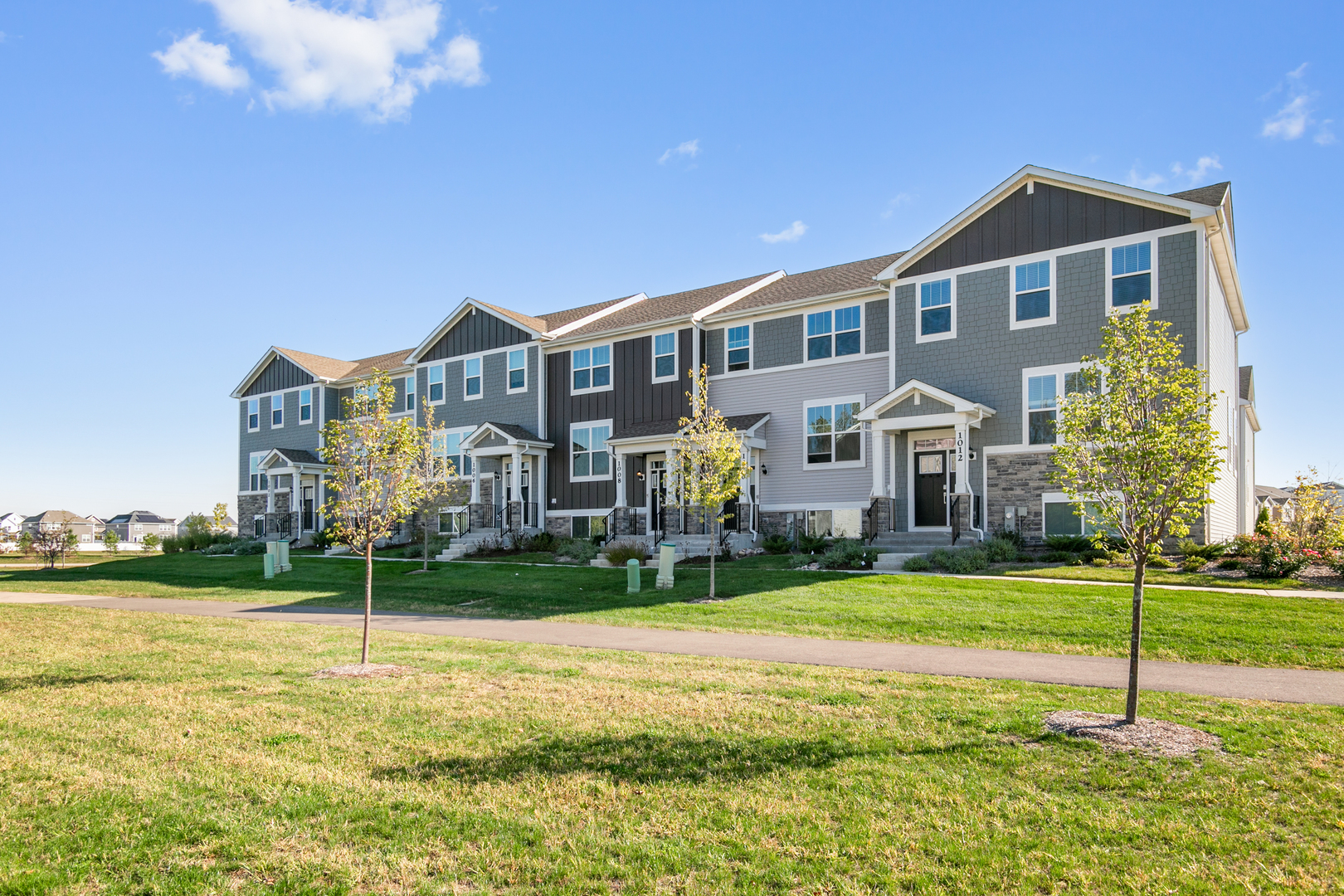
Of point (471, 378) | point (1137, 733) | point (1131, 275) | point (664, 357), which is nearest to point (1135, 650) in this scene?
point (1137, 733)

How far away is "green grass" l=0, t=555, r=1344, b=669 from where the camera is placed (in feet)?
34.8

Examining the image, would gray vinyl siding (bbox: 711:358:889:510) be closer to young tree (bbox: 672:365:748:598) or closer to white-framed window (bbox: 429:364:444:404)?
young tree (bbox: 672:365:748:598)

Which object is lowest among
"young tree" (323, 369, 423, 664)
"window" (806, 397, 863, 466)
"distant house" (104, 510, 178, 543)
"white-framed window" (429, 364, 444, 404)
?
"distant house" (104, 510, 178, 543)

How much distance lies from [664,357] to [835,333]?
5722mm

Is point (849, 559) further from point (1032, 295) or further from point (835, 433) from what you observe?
point (1032, 295)

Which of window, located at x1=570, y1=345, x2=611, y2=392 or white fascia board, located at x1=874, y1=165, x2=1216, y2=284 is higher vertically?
white fascia board, located at x1=874, y1=165, x2=1216, y2=284

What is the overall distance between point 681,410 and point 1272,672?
1840cm

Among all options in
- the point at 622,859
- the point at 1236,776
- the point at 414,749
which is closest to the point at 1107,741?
the point at 1236,776

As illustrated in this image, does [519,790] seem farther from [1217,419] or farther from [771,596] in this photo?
[1217,419]

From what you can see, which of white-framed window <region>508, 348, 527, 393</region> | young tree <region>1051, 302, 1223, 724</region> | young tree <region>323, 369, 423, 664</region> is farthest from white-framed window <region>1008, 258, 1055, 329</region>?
white-framed window <region>508, 348, 527, 393</region>

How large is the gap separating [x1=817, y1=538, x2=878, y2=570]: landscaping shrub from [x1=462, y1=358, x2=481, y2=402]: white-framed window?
55.2ft

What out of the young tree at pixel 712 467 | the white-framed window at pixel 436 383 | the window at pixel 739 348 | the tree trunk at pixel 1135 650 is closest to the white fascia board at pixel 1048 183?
the window at pixel 739 348

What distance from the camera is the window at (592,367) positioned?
28.3 meters

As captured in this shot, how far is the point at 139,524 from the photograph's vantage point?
9831 centimetres
